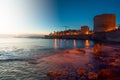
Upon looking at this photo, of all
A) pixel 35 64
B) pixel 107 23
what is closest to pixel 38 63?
pixel 35 64

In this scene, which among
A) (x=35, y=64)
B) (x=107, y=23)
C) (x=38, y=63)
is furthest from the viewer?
(x=107, y=23)

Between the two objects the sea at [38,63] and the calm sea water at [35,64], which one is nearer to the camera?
the calm sea water at [35,64]

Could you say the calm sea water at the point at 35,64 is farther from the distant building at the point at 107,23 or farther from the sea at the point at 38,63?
the distant building at the point at 107,23

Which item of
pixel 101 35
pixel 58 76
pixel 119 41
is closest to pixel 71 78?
pixel 58 76

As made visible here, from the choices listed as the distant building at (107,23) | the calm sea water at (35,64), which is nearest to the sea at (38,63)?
the calm sea water at (35,64)

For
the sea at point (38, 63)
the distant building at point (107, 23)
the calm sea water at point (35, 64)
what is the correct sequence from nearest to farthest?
the calm sea water at point (35, 64)
the sea at point (38, 63)
the distant building at point (107, 23)

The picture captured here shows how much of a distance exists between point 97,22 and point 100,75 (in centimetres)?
10581

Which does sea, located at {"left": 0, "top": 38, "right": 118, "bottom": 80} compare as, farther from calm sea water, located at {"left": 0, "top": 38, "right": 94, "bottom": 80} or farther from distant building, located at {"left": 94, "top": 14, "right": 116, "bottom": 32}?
distant building, located at {"left": 94, "top": 14, "right": 116, "bottom": 32}

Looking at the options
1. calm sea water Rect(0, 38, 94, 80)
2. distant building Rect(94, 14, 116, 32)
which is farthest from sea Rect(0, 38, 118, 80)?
distant building Rect(94, 14, 116, 32)

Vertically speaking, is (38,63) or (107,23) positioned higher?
(107,23)

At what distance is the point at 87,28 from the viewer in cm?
17175

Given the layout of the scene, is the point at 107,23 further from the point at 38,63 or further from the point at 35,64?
the point at 35,64

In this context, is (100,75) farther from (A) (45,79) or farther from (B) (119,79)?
(A) (45,79)

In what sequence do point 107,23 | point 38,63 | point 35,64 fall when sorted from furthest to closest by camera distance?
1. point 107,23
2. point 38,63
3. point 35,64
